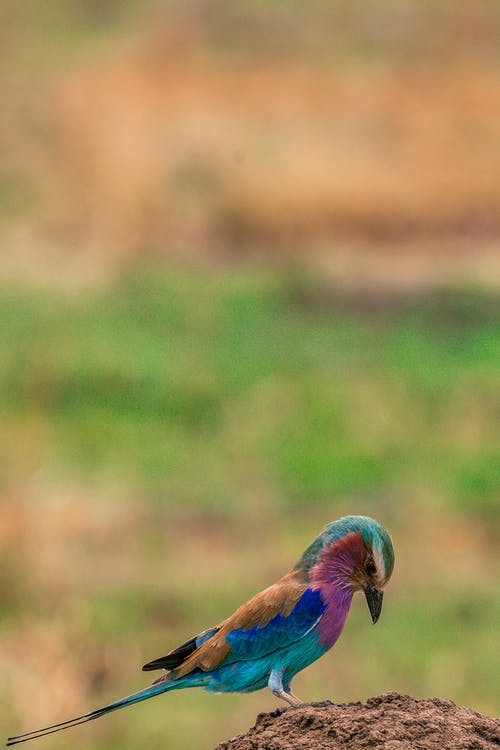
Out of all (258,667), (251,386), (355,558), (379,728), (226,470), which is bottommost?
(379,728)

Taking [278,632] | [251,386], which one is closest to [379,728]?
[278,632]

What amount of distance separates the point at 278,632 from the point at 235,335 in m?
21.1

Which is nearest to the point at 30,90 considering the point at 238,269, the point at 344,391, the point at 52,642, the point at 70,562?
the point at 238,269

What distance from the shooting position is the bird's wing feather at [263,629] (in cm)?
753

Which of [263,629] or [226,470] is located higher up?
[226,470]

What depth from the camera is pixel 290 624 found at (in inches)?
297

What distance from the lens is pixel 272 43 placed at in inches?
1683

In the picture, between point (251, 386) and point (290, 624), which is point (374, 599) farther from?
point (251, 386)

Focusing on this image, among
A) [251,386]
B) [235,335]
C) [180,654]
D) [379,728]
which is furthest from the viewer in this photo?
[235,335]

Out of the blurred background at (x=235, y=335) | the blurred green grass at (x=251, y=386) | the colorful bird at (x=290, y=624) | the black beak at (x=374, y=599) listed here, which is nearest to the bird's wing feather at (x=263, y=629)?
the colorful bird at (x=290, y=624)

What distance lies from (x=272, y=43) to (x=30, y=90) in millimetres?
5176

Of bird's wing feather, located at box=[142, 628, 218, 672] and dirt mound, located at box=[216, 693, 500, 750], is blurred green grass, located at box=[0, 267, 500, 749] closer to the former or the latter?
bird's wing feather, located at box=[142, 628, 218, 672]

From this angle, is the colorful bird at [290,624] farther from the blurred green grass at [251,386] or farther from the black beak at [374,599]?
the blurred green grass at [251,386]

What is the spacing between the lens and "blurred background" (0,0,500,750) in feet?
56.5
